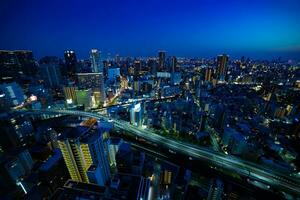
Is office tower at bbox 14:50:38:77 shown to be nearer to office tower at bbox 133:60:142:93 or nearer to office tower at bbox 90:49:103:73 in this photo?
office tower at bbox 90:49:103:73

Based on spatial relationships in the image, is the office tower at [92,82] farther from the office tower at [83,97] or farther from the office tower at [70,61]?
the office tower at [70,61]

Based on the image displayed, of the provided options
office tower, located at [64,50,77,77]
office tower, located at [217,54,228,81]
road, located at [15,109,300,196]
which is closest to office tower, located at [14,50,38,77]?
office tower, located at [64,50,77,77]

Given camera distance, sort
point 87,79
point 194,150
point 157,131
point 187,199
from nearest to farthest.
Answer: point 187,199 → point 194,150 → point 157,131 → point 87,79

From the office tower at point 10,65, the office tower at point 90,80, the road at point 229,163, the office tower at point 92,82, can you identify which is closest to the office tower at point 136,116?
the road at point 229,163

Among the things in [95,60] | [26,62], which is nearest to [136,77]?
[95,60]

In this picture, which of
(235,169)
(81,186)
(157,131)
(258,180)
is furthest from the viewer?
(157,131)

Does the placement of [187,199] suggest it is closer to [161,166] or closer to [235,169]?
[161,166]

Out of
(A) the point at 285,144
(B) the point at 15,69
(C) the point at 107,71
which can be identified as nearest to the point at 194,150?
(A) the point at 285,144

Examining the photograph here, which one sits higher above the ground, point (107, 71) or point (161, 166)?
point (107, 71)
